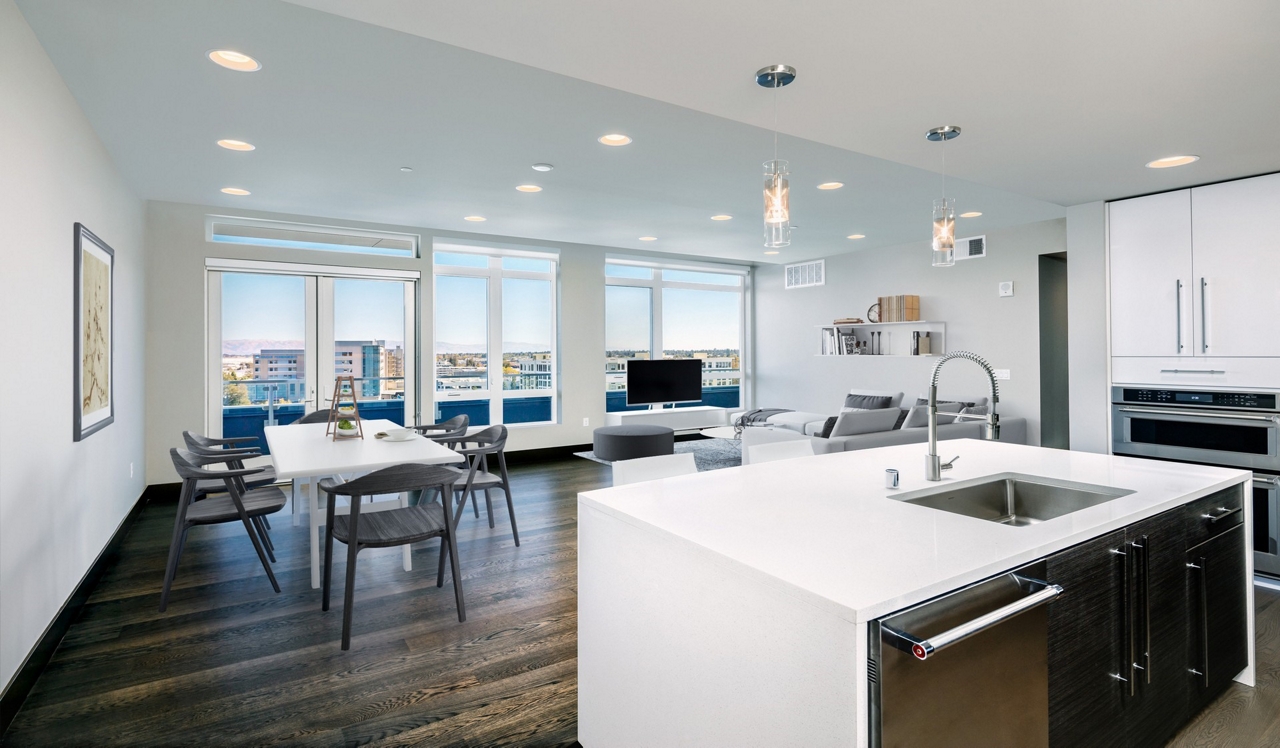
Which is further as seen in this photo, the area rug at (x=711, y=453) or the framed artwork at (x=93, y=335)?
the area rug at (x=711, y=453)

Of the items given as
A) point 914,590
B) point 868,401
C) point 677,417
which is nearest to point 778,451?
point 914,590

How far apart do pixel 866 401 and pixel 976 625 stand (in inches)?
259

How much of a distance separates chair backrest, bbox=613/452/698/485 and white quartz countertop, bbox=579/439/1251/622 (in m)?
0.20

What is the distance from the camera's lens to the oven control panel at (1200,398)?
351 cm

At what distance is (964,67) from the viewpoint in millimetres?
2227

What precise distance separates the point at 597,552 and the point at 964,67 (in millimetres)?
2055

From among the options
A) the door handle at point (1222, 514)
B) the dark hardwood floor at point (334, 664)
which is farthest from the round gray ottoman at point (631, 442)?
the door handle at point (1222, 514)

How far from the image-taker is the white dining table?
10.3 ft

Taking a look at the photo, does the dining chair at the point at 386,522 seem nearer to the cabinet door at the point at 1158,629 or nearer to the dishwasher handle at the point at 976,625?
the dishwasher handle at the point at 976,625

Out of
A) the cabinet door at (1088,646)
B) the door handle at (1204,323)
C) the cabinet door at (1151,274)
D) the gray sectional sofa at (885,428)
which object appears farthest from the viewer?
the gray sectional sofa at (885,428)

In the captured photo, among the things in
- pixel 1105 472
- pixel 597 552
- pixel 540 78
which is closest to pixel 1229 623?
pixel 1105 472

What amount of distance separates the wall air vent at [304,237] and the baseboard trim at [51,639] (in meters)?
2.93

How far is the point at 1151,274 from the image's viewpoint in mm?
3912

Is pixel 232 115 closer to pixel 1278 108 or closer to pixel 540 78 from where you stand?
pixel 540 78
